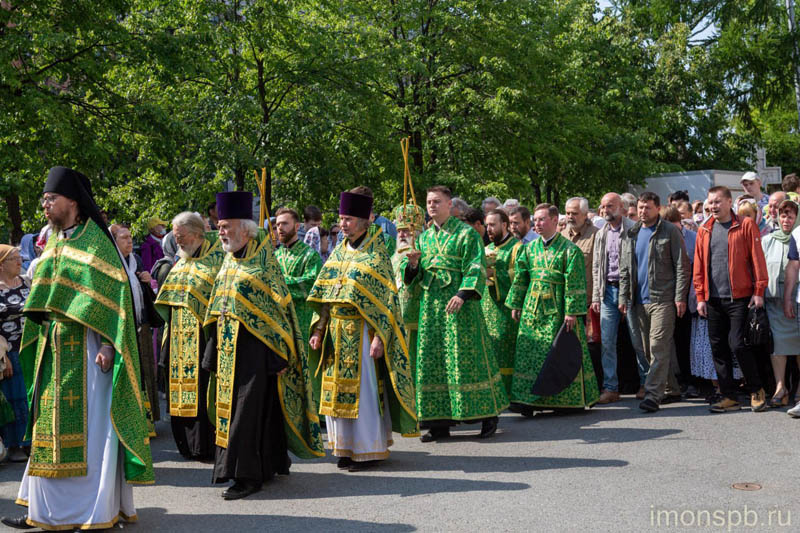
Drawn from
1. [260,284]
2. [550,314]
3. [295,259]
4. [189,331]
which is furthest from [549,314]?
[260,284]

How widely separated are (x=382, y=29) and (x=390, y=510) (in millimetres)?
16393

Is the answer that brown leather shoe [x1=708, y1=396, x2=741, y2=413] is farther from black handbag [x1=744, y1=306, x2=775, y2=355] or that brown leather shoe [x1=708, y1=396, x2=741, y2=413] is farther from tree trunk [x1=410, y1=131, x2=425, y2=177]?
tree trunk [x1=410, y1=131, x2=425, y2=177]

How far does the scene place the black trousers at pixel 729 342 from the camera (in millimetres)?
9070

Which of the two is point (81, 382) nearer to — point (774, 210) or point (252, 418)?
point (252, 418)

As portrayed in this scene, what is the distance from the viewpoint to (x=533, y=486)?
655 centimetres

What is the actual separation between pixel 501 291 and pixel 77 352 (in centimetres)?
536

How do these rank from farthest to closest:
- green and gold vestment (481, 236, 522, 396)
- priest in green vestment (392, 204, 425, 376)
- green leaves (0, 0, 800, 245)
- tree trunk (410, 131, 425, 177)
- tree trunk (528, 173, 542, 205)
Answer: tree trunk (528, 173, 542, 205) < tree trunk (410, 131, 425, 177) < green leaves (0, 0, 800, 245) < green and gold vestment (481, 236, 522, 396) < priest in green vestment (392, 204, 425, 376)

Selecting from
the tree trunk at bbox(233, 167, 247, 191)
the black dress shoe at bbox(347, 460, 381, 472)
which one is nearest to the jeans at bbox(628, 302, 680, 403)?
the black dress shoe at bbox(347, 460, 381, 472)

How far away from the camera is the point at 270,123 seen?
18.1 m

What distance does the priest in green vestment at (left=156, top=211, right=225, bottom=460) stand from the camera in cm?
789

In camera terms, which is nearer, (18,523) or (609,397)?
(18,523)

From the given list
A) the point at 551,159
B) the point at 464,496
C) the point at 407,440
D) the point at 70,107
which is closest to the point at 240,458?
the point at 464,496

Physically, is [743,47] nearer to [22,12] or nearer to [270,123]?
[270,123]

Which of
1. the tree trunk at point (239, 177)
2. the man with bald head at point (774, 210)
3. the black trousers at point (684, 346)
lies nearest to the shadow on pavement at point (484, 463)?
the black trousers at point (684, 346)
